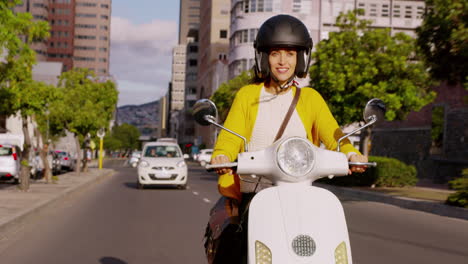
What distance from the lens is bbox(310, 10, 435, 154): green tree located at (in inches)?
995

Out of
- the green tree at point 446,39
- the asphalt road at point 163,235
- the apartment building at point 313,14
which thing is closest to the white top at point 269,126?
the asphalt road at point 163,235

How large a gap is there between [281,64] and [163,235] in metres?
6.39

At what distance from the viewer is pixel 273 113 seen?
→ 3828 mm

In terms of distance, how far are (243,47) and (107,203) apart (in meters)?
50.5

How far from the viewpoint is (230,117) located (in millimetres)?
3891

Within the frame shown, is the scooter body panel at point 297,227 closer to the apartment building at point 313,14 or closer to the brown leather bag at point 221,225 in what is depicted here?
the brown leather bag at point 221,225

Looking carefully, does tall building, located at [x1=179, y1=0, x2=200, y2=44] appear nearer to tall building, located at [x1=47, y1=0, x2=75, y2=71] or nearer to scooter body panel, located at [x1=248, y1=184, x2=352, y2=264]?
tall building, located at [x1=47, y1=0, x2=75, y2=71]

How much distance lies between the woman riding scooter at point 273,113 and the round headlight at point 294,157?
46cm

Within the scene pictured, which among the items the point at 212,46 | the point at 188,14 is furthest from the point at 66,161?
the point at 188,14

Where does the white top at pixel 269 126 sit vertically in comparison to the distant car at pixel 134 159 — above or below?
above

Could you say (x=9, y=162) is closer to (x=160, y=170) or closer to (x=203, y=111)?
(x=160, y=170)

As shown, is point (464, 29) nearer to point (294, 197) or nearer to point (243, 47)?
point (294, 197)

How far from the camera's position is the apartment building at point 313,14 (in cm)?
6431

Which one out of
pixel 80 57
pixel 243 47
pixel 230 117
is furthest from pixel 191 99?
pixel 230 117
